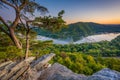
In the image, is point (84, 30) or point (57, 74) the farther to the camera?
point (84, 30)

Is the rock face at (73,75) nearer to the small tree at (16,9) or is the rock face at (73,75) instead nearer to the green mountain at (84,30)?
the small tree at (16,9)

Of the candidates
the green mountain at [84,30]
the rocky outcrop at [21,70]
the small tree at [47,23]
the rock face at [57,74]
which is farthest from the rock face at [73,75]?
the green mountain at [84,30]

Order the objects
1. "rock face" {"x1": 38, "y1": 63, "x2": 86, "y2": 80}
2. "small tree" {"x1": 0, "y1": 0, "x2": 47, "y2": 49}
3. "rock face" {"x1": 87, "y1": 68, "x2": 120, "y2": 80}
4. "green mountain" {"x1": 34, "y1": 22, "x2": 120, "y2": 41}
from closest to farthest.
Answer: "rock face" {"x1": 87, "y1": 68, "x2": 120, "y2": 80} → "rock face" {"x1": 38, "y1": 63, "x2": 86, "y2": 80} → "small tree" {"x1": 0, "y1": 0, "x2": 47, "y2": 49} → "green mountain" {"x1": 34, "y1": 22, "x2": 120, "y2": 41}

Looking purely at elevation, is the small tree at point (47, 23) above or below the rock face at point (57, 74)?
above

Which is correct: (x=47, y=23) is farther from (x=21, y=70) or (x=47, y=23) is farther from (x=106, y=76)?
(x=106, y=76)

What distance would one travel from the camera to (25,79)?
6.35 metres

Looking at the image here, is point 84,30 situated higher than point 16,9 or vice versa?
point 16,9

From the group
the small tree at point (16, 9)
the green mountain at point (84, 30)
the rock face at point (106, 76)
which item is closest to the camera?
the rock face at point (106, 76)

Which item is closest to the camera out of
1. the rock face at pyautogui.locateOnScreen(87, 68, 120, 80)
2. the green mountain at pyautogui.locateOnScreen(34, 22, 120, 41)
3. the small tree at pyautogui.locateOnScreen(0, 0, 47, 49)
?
the rock face at pyautogui.locateOnScreen(87, 68, 120, 80)

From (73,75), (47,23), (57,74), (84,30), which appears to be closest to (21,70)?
(57,74)

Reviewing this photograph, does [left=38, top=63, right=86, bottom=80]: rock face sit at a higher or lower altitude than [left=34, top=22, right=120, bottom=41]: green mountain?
higher

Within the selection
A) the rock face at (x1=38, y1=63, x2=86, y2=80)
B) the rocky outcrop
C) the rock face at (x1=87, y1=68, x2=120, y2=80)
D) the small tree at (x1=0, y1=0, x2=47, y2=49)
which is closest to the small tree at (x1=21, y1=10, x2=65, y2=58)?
the small tree at (x1=0, y1=0, x2=47, y2=49)

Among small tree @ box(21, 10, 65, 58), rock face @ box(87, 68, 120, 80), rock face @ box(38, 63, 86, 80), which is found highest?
small tree @ box(21, 10, 65, 58)

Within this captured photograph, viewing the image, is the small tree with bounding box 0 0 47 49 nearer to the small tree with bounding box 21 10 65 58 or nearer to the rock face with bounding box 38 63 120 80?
the small tree with bounding box 21 10 65 58
